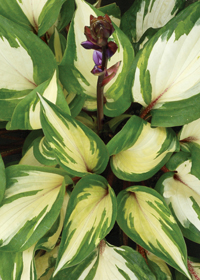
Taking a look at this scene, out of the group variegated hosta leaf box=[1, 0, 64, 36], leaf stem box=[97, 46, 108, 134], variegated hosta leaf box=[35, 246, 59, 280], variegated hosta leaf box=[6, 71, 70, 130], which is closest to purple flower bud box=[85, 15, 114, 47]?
leaf stem box=[97, 46, 108, 134]

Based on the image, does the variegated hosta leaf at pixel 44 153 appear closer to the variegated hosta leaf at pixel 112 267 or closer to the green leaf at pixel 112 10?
the variegated hosta leaf at pixel 112 267

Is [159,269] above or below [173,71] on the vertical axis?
below

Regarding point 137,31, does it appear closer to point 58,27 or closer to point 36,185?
point 58,27

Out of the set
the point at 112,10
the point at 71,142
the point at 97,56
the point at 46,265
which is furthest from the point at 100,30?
the point at 46,265

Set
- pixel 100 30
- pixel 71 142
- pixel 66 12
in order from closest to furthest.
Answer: pixel 100 30 → pixel 71 142 → pixel 66 12

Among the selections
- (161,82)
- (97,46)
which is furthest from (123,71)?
(97,46)

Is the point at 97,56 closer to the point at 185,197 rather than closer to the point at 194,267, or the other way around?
the point at 185,197

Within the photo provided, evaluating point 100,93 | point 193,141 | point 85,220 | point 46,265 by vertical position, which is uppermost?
point 100,93
